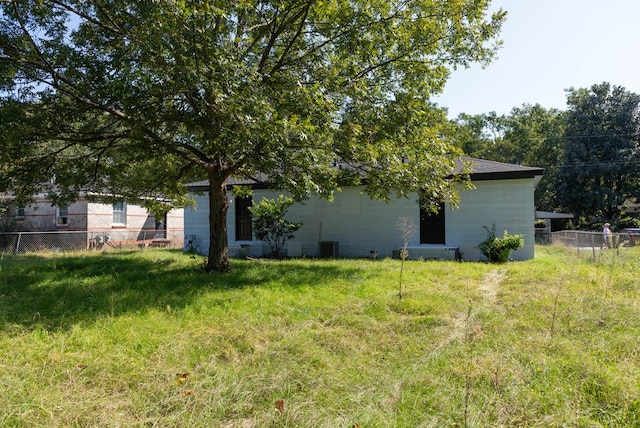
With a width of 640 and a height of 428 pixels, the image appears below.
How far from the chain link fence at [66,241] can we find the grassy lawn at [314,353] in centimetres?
1083

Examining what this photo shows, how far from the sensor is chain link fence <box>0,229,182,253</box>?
16486mm

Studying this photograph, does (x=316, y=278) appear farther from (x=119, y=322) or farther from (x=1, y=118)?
(x=1, y=118)

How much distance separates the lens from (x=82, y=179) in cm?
868

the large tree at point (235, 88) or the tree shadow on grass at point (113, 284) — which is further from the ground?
the large tree at point (235, 88)

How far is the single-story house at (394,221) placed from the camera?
1215cm

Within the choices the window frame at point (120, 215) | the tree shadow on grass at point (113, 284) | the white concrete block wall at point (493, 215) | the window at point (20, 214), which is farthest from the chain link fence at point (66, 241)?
the white concrete block wall at point (493, 215)

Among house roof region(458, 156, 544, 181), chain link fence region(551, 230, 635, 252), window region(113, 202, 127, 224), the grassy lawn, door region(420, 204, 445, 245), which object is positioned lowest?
the grassy lawn

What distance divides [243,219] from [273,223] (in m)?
2.86

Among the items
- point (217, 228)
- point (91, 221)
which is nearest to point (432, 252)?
point (217, 228)

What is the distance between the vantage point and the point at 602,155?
→ 1170 inches

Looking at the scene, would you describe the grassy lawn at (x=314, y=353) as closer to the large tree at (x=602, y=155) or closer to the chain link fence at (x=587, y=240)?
the chain link fence at (x=587, y=240)

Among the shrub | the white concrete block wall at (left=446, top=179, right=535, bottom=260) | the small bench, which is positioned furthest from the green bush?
the shrub

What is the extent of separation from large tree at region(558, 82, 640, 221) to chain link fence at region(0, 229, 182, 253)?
3069 cm

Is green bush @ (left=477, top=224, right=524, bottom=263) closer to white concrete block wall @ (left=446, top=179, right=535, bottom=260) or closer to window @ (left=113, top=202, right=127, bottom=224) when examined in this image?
white concrete block wall @ (left=446, top=179, right=535, bottom=260)
